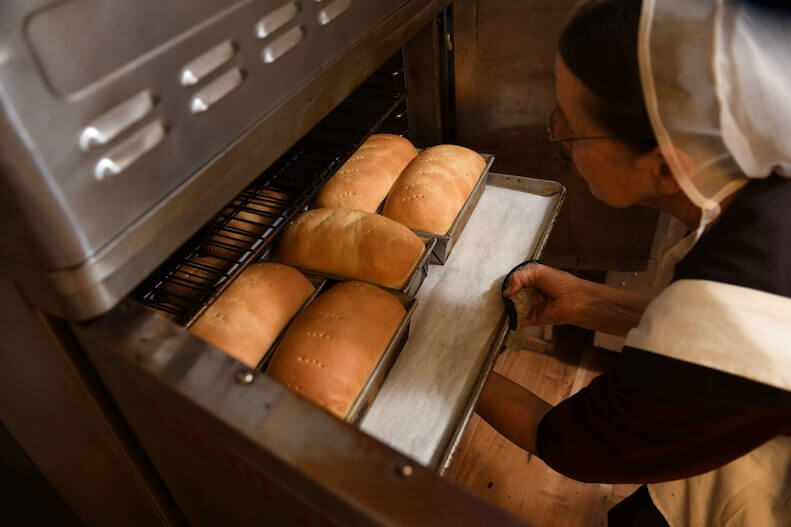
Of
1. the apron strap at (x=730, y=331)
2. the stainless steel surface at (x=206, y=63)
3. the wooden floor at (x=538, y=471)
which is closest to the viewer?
the stainless steel surface at (x=206, y=63)

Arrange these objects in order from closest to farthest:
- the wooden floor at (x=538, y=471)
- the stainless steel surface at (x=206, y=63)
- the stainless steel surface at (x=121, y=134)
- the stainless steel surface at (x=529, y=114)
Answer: the stainless steel surface at (x=121, y=134), the stainless steel surface at (x=206, y=63), the stainless steel surface at (x=529, y=114), the wooden floor at (x=538, y=471)

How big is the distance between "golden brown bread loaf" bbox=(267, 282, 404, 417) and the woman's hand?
13.3 inches

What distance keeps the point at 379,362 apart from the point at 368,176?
1.63ft

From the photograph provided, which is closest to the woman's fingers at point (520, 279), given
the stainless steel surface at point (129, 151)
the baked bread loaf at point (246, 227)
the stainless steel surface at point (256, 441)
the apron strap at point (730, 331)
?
the apron strap at point (730, 331)

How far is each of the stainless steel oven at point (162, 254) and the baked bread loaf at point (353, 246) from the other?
10.4 inches

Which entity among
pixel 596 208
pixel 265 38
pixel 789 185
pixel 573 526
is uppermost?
pixel 265 38

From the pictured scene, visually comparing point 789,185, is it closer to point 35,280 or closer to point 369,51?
point 369,51

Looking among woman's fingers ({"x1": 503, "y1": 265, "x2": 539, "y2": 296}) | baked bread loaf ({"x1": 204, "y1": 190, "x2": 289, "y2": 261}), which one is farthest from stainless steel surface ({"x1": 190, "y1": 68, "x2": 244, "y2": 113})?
woman's fingers ({"x1": 503, "y1": 265, "x2": 539, "y2": 296})

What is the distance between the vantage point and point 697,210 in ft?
2.87

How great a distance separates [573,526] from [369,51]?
148cm

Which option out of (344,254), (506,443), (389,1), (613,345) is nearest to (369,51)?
(389,1)

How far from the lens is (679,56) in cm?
68

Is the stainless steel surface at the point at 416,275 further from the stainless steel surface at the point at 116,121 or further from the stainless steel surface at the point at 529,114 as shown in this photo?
the stainless steel surface at the point at 116,121

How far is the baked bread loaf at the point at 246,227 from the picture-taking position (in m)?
1.15
